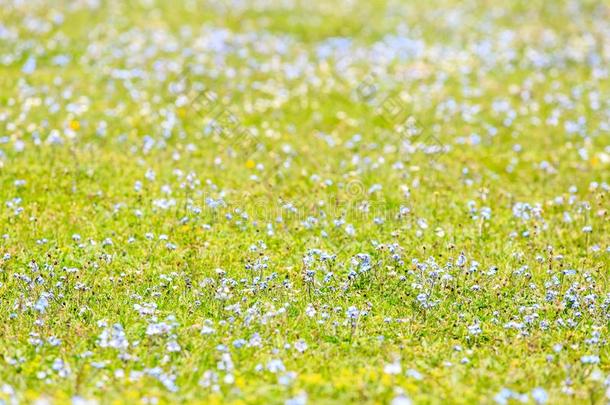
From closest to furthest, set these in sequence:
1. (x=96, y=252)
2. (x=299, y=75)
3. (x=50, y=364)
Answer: (x=50, y=364) → (x=96, y=252) → (x=299, y=75)

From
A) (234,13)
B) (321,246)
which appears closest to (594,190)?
(321,246)

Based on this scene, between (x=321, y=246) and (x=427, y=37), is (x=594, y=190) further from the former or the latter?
(x=427, y=37)

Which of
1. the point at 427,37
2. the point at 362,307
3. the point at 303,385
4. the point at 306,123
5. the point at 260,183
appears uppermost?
the point at 427,37

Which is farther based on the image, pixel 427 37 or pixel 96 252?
pixel 427 37

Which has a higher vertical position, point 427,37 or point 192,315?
point 427,37

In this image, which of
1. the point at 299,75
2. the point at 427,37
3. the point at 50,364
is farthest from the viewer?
the point at 427,37

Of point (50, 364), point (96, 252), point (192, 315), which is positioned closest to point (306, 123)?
point (96, 252)
